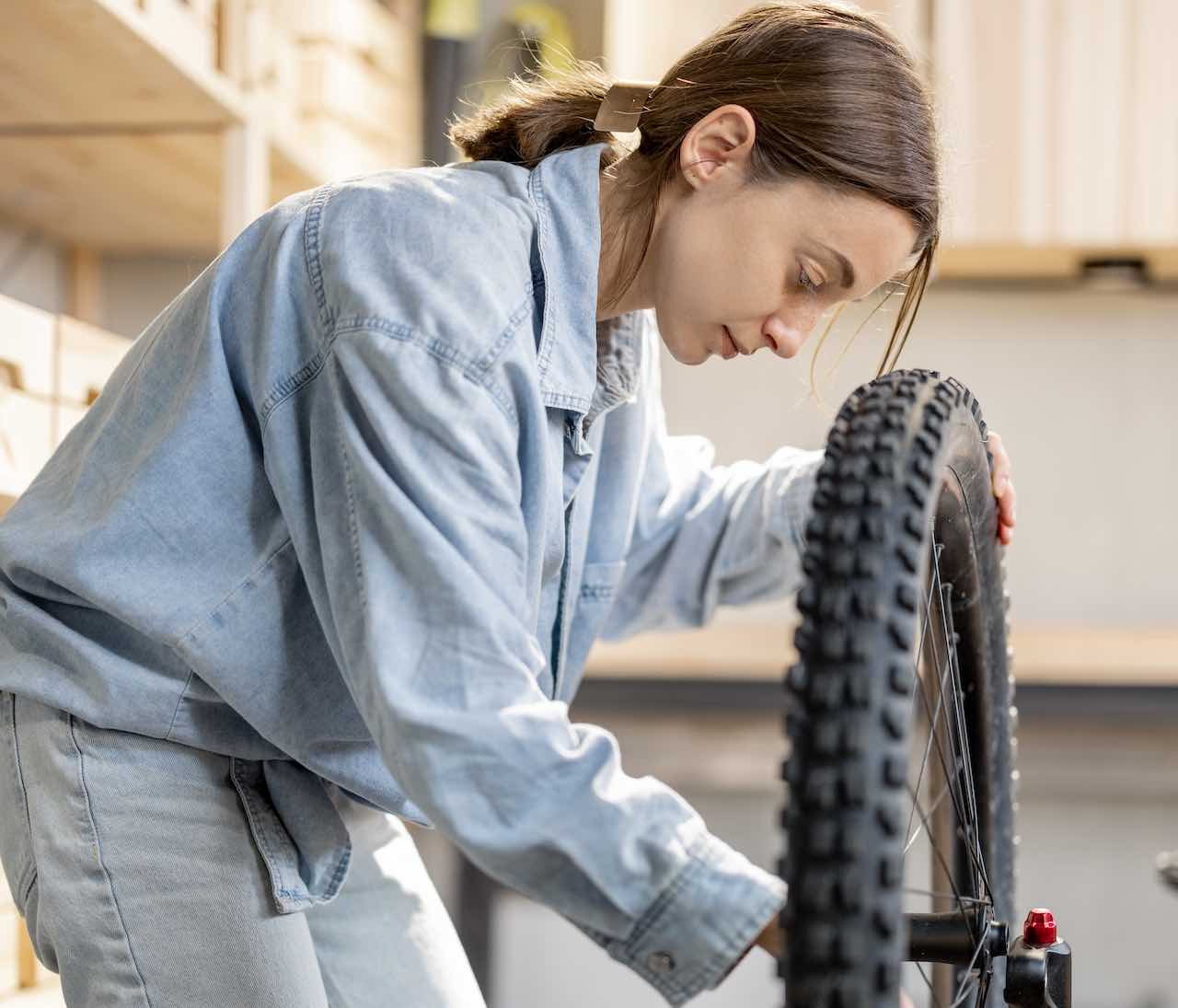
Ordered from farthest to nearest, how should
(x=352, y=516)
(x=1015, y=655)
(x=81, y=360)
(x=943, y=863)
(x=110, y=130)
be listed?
1. (x=1015, y=655)
2. (x=110, y=130)
3. (x=81, y=360)
4. (x=943, y=863)
5. (x=352, y=516)

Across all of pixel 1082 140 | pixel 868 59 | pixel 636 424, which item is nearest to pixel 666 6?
pixel 1082 140

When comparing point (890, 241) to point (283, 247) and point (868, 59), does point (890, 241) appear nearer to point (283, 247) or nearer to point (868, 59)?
point (868, 59)

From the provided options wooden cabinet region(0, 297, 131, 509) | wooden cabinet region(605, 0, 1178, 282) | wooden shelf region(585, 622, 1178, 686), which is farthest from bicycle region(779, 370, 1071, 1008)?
wooden cabinet region(605, 0, 1178, 282)

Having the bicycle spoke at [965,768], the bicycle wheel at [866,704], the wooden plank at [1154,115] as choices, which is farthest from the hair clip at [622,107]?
the wooden plank at [1154,115]

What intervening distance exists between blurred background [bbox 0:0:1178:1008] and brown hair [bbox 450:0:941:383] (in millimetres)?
627

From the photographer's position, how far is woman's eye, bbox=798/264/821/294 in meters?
0.77

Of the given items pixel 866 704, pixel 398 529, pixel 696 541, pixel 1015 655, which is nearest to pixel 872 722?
pixel 866 704

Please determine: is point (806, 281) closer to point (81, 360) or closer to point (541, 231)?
point (541, 231)

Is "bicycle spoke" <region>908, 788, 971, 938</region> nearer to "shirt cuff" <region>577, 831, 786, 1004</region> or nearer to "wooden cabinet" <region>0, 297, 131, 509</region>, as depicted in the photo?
"shirt cuff" <region>577, 831, 786, 1004</region>

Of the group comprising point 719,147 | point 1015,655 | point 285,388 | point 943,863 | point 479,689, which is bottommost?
point 1015,655

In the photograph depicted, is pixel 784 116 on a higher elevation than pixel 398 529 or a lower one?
higher

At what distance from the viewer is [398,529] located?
1.96 ft

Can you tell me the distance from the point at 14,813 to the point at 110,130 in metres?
0.91

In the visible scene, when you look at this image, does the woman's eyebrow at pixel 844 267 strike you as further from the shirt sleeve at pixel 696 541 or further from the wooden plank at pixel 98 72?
the wooden plank at pixel 98 72
